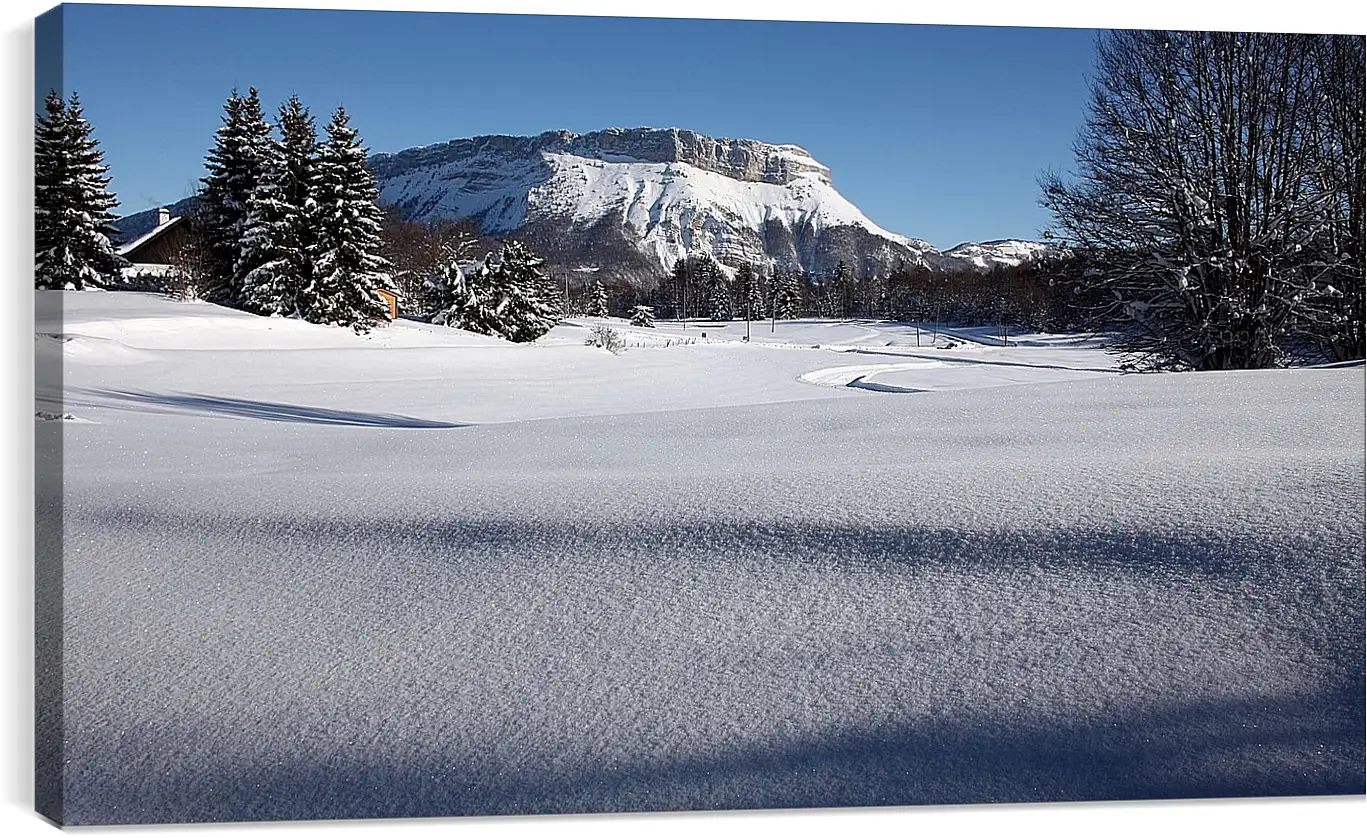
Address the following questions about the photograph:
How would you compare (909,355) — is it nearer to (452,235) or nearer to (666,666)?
(452,235)

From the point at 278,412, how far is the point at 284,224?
127 cm

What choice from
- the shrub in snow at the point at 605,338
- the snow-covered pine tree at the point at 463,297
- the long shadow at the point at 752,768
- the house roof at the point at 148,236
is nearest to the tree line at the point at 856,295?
the shrub in snow at the point at 605,338

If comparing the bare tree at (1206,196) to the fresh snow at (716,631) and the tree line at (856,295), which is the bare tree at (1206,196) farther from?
the fresh snow at (716,631)

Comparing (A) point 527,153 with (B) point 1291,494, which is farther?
(A) point 527,153

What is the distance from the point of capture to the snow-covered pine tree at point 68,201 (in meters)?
2.27

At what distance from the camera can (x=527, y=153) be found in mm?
3084

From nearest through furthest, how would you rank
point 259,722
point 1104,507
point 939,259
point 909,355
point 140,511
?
point 259,722, point 1104,507, point 140,511, point 939,259, point 909,355

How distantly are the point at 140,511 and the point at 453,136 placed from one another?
147 centimetres

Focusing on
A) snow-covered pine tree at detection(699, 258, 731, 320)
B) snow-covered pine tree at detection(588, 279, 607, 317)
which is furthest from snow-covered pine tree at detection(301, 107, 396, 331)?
snow-covered pine tree at detection(699, 258, 731, 320)

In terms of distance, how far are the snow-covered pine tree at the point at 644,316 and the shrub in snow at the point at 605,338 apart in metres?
0.13

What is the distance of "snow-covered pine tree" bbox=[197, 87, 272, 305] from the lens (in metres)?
2.79

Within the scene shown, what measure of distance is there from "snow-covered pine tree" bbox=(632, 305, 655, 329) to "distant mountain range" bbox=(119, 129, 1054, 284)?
0.26 metres

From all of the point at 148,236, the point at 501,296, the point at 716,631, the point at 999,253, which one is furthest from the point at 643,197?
the point at 716,631

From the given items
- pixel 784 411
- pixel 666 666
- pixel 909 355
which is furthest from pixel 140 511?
pixel 909 355
